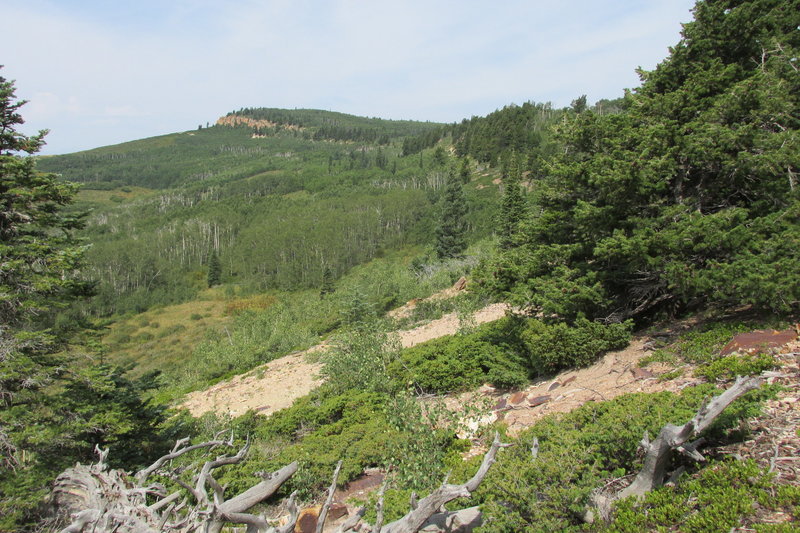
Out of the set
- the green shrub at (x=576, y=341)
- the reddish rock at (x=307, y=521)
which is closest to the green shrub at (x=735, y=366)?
the green shrub at (x=576, y=341)

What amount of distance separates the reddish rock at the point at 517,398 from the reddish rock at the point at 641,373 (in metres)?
2.02

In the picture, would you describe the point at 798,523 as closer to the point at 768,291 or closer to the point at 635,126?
the point at 768,291

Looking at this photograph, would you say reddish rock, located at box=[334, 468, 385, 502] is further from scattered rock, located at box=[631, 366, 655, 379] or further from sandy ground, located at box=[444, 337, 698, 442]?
scattered rock, located at box=[631, 366, 655, 379]

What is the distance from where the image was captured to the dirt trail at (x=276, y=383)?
1585 cm

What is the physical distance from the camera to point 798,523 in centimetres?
288

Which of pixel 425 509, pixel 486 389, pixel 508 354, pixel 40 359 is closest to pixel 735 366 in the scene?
pixel 425 509

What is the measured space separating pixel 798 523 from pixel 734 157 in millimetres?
7621

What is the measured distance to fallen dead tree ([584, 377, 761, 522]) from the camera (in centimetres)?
362

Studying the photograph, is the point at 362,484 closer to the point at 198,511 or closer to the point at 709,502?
the point at 198,511

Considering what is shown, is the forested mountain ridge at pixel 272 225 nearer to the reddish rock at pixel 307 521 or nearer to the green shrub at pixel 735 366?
the green shrub at pixel 735 366

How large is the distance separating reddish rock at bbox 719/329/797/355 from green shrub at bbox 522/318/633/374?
2.08m

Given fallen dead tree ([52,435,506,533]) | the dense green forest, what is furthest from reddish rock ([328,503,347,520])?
fallen dead tree ([52,435,506,533])

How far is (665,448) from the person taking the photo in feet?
12.1

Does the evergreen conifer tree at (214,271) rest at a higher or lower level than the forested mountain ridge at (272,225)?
lower
